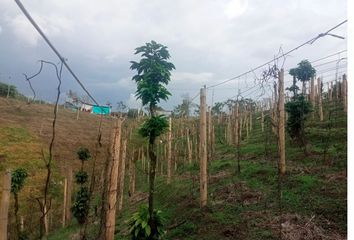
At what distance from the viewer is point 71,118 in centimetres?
4712

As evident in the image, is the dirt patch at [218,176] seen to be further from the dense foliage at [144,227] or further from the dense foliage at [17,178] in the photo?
the dense foliage at [17,178]

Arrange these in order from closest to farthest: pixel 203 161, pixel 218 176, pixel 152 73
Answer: pixel 152 73 → pixel 203 161 → pixel 218 176

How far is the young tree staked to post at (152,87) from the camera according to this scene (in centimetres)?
752

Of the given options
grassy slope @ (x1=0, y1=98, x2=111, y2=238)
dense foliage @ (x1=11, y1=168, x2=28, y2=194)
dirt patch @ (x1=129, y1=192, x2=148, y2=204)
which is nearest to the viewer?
dense foliage @ (x1=11, y1=168, x2=28, y2=194)

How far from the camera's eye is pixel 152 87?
297 inches

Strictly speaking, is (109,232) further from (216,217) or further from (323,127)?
(323,127)

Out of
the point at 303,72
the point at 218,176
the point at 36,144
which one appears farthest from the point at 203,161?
the point at 36,144

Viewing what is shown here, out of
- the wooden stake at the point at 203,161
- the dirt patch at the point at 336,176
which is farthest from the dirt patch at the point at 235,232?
the dirt patch at the point at 336,176

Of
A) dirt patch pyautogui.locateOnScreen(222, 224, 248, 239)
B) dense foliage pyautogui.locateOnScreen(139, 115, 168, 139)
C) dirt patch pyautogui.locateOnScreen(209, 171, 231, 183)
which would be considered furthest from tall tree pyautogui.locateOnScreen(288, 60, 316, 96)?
dense foliage pyautogui.locateOnScreen(139, 115, 168, 139)

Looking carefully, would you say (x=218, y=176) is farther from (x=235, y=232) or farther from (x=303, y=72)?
(x=303, y=72)

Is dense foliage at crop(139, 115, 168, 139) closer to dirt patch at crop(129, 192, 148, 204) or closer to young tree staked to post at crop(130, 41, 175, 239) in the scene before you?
young tree staked to post at crop(130, 41, 175, 239)

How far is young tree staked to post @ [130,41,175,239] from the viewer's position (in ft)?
24.7

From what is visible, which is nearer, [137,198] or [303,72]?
[137,198]

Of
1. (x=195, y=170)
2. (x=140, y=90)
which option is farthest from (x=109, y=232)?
(x=195, y=170)
